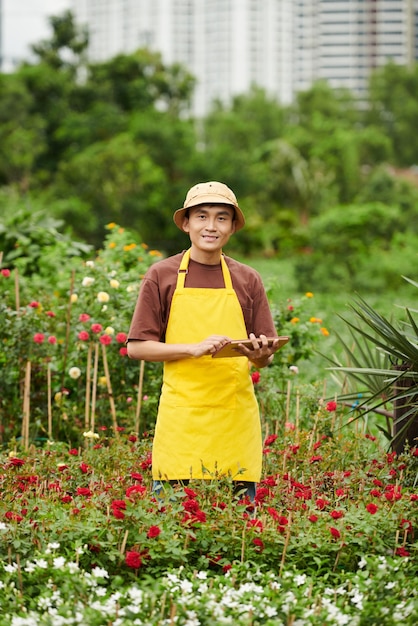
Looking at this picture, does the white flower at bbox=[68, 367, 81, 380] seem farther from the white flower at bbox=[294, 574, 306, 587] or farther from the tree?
the tree

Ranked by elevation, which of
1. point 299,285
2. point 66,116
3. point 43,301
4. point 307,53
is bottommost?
point 299,285

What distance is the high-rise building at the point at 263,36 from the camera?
407 ft

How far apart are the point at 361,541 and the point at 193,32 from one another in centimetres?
12930

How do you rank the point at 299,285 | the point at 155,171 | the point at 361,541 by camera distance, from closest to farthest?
the point at 361,541, the point at 299,285, the point at 155,171

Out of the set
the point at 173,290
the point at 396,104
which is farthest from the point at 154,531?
the point at 396,104

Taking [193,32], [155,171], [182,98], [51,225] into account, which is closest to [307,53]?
[193,32]

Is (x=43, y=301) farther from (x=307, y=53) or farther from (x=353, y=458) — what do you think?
(x=307, y=53)

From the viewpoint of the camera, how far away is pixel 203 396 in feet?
11.0

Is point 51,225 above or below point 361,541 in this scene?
above

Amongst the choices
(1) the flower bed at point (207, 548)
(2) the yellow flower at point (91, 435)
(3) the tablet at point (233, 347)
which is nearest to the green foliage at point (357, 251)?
(2) the yellow flower at point (91, 435)

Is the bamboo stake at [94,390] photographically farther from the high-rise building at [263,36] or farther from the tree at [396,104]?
the high-rise building at [263,36]

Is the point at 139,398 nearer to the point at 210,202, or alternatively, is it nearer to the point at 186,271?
the point at 186,271

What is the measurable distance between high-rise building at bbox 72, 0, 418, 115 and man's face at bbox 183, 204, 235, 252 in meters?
114

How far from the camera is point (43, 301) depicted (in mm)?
5789
